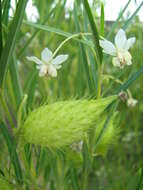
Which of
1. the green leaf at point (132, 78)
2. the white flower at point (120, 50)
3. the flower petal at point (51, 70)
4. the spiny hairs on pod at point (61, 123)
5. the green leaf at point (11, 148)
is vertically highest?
the white flower at point (120, 50)

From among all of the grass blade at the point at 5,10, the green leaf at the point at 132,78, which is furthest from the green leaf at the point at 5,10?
the green leaf at the point at 132,78

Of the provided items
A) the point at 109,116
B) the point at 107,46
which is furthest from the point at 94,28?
the point at 109,116

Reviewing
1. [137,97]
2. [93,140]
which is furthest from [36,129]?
[137,97]

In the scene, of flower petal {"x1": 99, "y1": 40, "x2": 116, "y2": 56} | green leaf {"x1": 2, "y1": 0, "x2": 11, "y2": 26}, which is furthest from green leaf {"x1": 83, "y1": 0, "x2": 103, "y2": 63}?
green leaf {"x1": 2, "y1": 0, "x2": 11, "y2": 26}

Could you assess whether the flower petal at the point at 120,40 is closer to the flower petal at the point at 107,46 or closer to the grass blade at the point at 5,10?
the flower petal at the point at 107,46

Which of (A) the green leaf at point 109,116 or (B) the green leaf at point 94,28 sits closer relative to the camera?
(B) the green leaf at point 94,28

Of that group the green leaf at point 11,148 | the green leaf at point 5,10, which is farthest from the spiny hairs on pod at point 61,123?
Answer: the green leaf at point 5,10

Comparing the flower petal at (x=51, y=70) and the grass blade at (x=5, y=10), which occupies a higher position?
the grass blade at (x=5, y=10)

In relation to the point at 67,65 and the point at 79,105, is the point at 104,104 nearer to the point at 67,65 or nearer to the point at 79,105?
the point at 79,105
